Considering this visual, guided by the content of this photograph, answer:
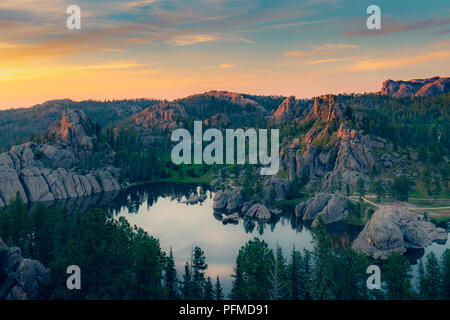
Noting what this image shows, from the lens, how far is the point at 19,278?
160 ft

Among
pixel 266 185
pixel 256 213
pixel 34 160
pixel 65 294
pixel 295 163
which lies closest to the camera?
pixel 65 294

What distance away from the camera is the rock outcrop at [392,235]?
88562 mm

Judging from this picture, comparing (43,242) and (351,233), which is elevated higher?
(43,242)

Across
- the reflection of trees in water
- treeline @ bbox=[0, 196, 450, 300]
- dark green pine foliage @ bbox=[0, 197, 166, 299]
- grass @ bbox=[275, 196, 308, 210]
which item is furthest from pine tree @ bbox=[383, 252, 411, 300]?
the reflection of trees in water

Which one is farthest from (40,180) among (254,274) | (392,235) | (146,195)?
(392,235)

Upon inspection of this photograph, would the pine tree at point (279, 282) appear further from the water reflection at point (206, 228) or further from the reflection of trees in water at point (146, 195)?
the reflection of trees in water at point (146, 195)

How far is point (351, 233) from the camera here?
10425 cm

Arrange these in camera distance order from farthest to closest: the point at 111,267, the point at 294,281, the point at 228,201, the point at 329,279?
the point at 228,201 → the point at 294,281 → the point at 329,279 → the point at 111,267

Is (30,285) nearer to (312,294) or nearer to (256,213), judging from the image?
(312,294)

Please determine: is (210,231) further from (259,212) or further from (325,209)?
(325,209)

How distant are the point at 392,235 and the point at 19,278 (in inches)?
3010

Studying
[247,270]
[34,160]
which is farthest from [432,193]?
[34,160]

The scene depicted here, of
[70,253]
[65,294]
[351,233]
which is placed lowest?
[351,233]

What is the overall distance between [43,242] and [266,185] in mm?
96498
